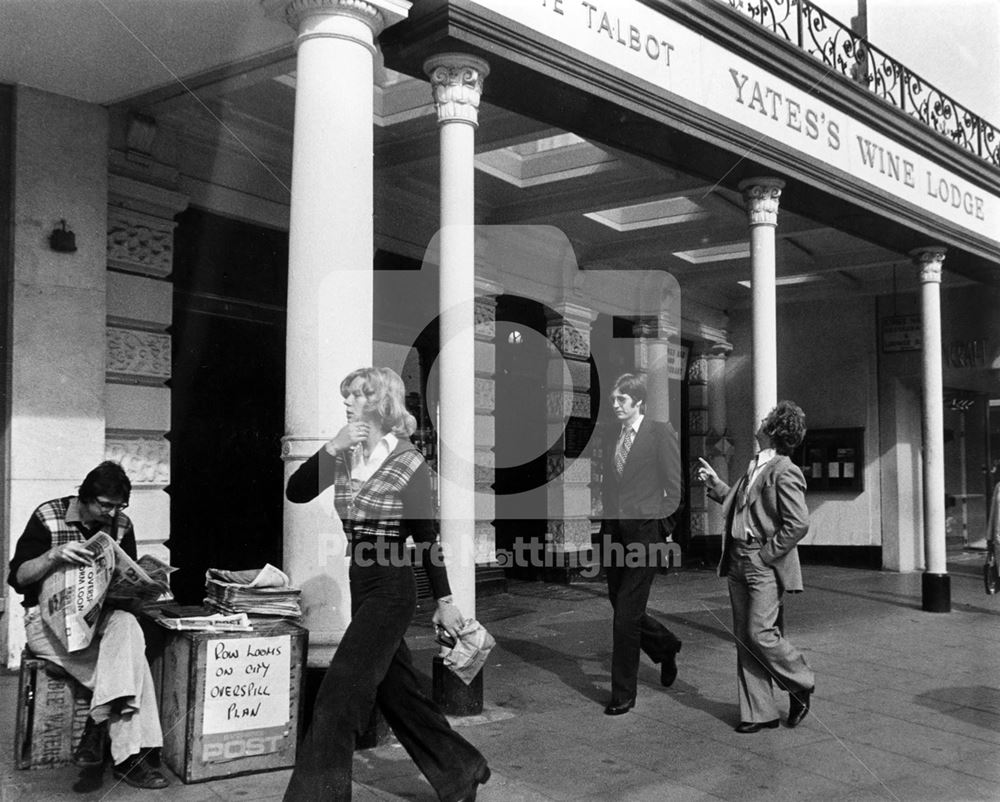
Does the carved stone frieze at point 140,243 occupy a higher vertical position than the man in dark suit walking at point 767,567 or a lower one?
higher

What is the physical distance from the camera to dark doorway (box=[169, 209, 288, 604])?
805cm

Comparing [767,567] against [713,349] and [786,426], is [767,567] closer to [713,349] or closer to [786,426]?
[786,426]

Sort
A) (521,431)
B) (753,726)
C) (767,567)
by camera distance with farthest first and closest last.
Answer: (521,431) < (767,567) < (753,726)

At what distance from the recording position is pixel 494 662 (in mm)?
7125

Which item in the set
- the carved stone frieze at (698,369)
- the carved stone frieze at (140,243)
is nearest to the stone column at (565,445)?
the carved stone frieze at (698,369)

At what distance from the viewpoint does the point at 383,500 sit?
3.85 metres

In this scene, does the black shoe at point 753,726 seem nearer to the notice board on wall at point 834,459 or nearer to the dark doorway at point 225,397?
the dark doorway at point 225,397

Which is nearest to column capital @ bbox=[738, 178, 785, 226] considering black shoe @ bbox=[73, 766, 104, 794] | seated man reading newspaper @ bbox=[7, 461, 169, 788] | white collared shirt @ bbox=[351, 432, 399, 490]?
white collared shirt @ bbox=[351, 432, 399, 490]

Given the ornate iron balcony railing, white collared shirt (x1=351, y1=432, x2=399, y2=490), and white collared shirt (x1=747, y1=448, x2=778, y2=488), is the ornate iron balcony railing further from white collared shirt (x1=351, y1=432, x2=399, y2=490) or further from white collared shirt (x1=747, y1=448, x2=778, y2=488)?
white collared shirt (x1=351, y1=432, x2=399, y2=490)

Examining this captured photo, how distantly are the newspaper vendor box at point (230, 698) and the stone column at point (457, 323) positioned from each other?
1292 mm

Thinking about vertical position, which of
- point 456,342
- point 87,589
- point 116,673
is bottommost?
point 116,673

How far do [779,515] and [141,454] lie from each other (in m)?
4.59

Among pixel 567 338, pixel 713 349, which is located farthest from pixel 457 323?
pixel 713 349

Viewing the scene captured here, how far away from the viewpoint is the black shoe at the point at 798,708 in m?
5.43
